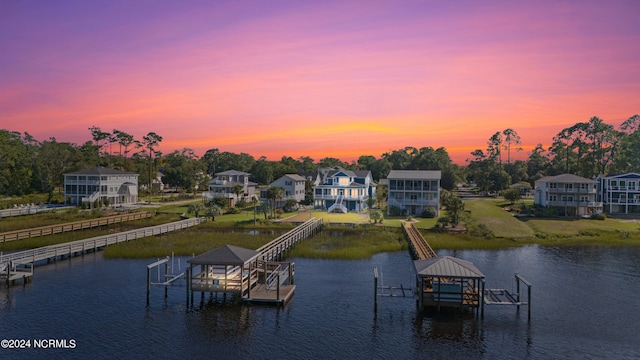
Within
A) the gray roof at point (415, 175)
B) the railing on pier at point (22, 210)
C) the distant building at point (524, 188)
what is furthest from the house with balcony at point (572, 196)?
the railing on pier at point (22, 210)

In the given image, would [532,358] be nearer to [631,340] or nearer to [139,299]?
[631,340]

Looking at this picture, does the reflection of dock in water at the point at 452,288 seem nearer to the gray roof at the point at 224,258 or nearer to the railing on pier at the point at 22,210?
the gray roof at the point at 224,258

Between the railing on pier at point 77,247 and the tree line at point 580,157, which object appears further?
the tree line at point 580,157

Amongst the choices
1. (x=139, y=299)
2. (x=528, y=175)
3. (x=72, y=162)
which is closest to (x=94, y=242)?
(x=139, y=299)

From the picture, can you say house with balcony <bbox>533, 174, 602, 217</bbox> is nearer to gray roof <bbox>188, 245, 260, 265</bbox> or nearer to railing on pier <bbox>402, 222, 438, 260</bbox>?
railing on pier <bbox>402, 222, 438, 260</bbox>

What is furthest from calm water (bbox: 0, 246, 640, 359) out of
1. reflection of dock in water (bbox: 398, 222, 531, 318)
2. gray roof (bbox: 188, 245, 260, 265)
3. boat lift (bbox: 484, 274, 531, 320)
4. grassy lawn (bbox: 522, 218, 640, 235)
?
grassy lawn (bbox: 522, 218, 640, 235)

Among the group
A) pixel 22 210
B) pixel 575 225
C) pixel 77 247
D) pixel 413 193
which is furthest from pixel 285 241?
pixel 22 210

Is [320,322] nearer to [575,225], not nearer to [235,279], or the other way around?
[235,279]
